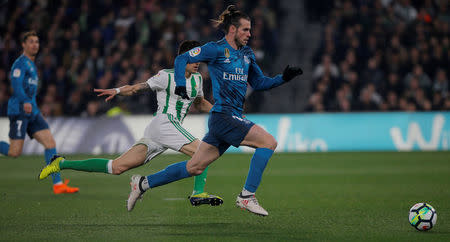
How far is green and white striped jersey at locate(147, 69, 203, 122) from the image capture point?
27.0 ft

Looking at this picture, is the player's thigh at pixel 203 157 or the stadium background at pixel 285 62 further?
the stadium background at pixel 285 62

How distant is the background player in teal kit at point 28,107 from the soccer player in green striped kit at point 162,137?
1679 millimetres

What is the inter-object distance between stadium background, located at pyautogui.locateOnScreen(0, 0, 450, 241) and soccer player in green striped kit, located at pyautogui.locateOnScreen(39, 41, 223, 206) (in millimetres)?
465

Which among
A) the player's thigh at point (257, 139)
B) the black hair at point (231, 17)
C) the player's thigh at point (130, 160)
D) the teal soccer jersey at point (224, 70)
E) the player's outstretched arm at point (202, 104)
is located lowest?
the player's thigh at point (130, 160)

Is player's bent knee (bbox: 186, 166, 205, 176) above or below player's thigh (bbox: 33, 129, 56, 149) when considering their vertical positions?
above

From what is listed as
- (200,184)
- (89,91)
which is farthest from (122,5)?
(200,184)

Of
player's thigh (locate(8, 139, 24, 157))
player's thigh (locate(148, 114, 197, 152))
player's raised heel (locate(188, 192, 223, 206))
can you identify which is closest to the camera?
player's raised heel (locate(188, 192, 223, 206))

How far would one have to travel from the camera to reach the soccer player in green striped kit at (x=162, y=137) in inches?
303

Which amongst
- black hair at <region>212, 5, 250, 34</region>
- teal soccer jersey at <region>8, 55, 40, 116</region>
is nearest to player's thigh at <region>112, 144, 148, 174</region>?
black hair at <region>212, 5, 250, 34</region>

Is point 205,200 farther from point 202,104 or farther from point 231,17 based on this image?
point 231,17

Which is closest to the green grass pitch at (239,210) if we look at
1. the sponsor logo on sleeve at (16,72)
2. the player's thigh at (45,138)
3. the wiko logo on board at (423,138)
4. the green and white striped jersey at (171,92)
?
the player's thigh at (45,138)

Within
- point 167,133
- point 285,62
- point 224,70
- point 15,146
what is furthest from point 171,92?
point 285,62

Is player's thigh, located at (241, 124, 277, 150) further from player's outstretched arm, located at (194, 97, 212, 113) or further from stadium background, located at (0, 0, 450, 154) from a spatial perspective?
stadium background, located at (0, 0, 450, 154)

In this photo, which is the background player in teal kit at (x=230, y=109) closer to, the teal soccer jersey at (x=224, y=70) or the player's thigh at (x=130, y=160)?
the teal soccer jersey at (x=224, y=70)
